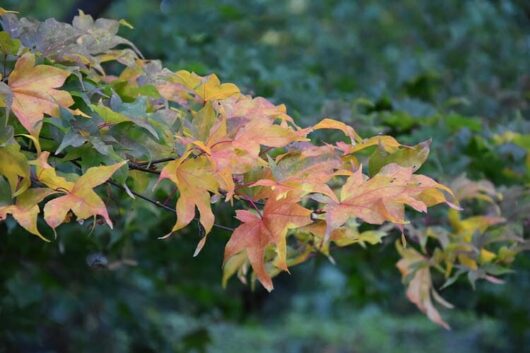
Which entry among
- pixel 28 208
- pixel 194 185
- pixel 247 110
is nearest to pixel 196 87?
pixel 247 110

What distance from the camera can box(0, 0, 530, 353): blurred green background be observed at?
2268mm

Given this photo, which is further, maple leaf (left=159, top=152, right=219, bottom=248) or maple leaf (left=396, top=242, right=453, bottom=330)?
maple leaf (left=396, top=242, right=453, bottom=330)

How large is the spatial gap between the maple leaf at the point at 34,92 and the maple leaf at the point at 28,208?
0.09 m

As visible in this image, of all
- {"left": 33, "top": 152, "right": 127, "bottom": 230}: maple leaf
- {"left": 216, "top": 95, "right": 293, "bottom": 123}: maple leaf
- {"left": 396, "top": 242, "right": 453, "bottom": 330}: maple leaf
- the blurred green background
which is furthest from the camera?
the blurred green background

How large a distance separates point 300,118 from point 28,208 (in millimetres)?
1039

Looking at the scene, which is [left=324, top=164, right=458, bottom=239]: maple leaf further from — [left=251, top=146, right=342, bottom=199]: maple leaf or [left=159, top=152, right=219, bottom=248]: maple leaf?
[left=159, top=152, right=219, bottom=248]: maple leaf

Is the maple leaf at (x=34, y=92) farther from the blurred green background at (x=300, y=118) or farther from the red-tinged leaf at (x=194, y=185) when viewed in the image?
the blurred green background at (x=300, y=118)

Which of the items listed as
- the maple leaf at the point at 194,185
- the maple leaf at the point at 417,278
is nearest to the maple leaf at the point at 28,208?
the maple leaf at the point at 194,185

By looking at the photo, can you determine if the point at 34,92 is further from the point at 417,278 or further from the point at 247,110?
the point at 417,278

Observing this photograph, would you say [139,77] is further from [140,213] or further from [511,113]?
[511,113]

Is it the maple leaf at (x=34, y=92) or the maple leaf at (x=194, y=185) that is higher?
the maple leaf at (x=34, y=92)

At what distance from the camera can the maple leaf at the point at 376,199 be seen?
1143 mm

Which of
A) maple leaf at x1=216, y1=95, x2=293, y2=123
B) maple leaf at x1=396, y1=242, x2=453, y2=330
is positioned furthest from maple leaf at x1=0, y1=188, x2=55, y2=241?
maple leaf at x1=396, y1=242, x2=453, y2=330

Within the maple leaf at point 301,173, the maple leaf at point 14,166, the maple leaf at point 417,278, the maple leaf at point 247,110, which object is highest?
the maple leaf at point 247,110
